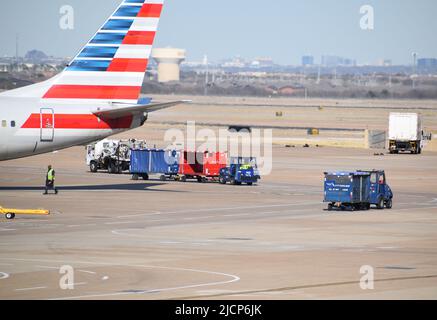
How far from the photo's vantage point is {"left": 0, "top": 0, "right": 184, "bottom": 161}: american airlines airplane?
6756 centimetres

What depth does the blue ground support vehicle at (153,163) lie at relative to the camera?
82875 mm

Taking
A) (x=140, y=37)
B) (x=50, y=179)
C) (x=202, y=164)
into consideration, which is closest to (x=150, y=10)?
(x=140, y=37)

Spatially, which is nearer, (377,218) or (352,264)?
(352,264)

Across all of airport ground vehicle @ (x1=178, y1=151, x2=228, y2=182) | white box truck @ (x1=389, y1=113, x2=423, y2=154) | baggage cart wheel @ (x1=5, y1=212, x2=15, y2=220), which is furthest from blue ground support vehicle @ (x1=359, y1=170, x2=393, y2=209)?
white box truck @ (x1=389, y1=113, x2=423, y2=154)

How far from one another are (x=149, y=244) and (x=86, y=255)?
4633 mm

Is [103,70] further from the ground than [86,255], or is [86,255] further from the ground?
[103,70]

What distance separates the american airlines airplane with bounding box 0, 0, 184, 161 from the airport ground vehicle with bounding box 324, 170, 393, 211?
11.8 m

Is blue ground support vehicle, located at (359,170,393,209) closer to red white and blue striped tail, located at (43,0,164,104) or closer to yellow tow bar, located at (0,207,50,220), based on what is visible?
red white and blue striped tail, located at (43,0,164,104)

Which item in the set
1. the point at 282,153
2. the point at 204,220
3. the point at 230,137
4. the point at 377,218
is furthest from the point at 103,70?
the point at 230,137

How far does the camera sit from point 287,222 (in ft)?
185

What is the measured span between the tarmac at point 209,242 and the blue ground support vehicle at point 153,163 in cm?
176
